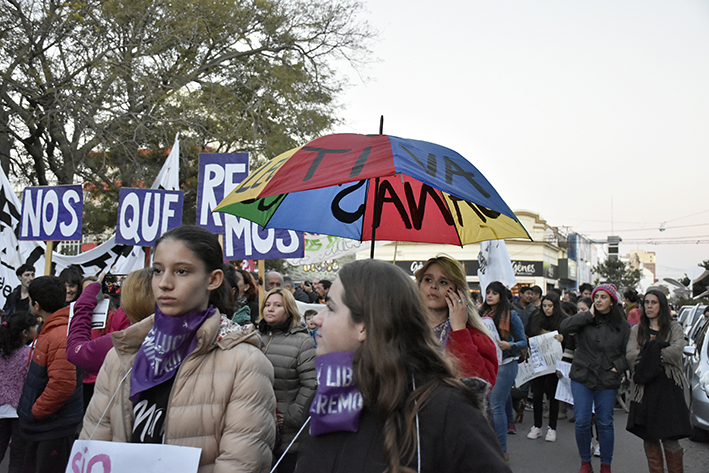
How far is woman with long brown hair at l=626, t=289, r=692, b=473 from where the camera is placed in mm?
5426

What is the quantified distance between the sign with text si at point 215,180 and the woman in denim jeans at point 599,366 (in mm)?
4404

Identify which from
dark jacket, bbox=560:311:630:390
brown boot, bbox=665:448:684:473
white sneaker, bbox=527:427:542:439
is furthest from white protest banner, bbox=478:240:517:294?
brown boot, bbox=665:448:684:473

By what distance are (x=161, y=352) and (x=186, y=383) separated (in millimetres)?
153

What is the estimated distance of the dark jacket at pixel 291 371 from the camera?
4.17 meters

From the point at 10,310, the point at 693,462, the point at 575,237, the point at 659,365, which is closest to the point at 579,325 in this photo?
the point at 659,365

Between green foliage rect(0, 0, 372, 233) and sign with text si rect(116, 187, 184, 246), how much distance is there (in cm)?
549

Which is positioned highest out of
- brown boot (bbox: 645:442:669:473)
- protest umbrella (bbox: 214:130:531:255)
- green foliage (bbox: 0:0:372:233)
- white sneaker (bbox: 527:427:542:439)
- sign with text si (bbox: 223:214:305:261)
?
green foliage (bbox: 0:0:372:233)

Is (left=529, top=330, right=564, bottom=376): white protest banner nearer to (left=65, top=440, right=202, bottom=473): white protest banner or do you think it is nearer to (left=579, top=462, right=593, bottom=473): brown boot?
(left=579, top=462, right=593, bottom=473): brown boot

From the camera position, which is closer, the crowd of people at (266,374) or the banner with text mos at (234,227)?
the crowd of people at (266,374)

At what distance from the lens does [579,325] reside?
631cm

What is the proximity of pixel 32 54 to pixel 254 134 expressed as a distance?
233 inches

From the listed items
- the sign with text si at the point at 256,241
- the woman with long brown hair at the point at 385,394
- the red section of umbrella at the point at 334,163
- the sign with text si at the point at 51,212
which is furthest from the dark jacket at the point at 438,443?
the sign with text si at the point at 51,212

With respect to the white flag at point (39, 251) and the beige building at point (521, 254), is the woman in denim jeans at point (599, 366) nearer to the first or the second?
the white flag at point (39, 251)

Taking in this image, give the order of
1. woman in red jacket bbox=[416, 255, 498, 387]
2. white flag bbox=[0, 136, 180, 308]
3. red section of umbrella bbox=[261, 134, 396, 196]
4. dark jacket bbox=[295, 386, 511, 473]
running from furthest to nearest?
white flag bbox=[0, 136, 180, 308] → woman in red jacket bbox=[416, 255, 498, 387] → red section of umbrella bbox=[261, 134, 396, 196] → dark jacket bbox=[295, 386, 511, 473]
